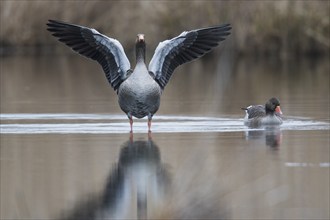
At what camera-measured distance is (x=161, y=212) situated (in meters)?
7.43

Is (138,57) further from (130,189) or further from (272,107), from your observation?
(130,189)

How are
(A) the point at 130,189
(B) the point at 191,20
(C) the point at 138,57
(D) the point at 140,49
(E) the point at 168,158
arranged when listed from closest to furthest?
1. (A) the point at 130,189
2. (E) the point at 168,158
3. (C) the point at 138,57
4. (D) the point at 140,49
5. (B) the point at 191,20

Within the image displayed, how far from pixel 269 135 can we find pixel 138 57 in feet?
6.58

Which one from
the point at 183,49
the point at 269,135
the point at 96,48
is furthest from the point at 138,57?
the point at 269,135

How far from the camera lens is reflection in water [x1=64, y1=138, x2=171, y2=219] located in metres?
8.04

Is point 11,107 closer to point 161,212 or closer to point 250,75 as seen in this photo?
point 250,75

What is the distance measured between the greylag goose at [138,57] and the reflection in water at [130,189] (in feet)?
6.70

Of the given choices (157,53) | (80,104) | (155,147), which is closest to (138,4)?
(80,104)

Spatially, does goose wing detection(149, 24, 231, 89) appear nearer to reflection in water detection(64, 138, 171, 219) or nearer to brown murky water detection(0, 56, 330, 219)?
brown murky water detection(0, 56, 330, 219)

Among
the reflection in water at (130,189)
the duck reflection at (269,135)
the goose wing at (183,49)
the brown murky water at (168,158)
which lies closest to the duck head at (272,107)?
the brown murky water at (168,158)

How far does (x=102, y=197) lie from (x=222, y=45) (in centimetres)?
2454

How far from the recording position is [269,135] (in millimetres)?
13289

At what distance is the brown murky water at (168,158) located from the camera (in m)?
8.22

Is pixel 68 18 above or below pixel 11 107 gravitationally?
above
